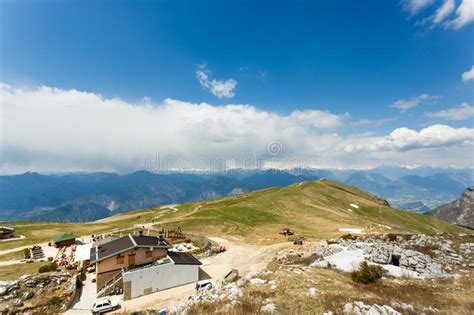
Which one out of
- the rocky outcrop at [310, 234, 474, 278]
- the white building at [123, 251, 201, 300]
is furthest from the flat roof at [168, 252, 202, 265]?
the rocky outcrop at [310, 234, 474, 278]

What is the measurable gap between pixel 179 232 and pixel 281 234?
3117 centimetres

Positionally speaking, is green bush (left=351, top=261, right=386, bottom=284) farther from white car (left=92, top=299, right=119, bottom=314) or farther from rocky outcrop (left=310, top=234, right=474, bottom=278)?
white car (left=92, top=299, right=119, bottom=314)

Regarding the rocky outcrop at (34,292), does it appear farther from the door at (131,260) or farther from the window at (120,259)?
the door at (131,260)

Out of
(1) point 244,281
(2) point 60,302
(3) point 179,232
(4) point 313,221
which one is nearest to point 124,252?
(2) point 60,302

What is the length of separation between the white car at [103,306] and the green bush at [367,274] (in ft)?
103

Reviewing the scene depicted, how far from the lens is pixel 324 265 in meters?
31.2

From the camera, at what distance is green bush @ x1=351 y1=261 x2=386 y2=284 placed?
25.1m

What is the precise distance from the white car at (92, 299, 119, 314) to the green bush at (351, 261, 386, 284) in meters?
31.3

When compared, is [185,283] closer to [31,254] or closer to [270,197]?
[31,254]

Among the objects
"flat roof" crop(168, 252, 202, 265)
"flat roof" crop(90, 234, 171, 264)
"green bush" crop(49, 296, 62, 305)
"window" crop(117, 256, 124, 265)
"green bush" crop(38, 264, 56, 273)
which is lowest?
"green bush" crop(49, 296, 62, 305)

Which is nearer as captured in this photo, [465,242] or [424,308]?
[424,308]

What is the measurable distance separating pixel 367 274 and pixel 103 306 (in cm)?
3374

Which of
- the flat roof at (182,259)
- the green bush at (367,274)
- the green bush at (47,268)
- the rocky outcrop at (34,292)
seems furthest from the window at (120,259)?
the green bush at (367,274)

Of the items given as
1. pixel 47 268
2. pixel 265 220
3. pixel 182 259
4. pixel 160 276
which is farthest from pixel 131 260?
pixel 265 220
